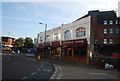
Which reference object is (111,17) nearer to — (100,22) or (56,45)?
(100,22)

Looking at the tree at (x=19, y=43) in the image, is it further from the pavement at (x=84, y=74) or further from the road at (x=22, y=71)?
the pavement at (x=84, y=74)

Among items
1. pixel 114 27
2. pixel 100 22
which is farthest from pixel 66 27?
pixel 114 27

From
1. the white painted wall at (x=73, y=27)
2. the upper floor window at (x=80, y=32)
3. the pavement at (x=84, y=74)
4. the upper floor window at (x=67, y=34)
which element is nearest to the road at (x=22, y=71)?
the pavement at (x=84, y=74)

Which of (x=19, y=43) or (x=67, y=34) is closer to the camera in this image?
(x=67, y=34)

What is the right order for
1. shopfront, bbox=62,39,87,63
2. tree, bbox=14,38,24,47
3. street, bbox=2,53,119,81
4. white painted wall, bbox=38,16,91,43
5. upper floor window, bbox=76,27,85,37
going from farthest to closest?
tree, bbox=14,38,24,47 → upper floor window, bbox=76,27,85,37 → white painted wall, bbox=38,16,91,43 → shopfront, bbox=62,39,87,63 → street, bbox=2,53,119,81

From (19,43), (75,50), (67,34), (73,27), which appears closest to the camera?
(75,50)

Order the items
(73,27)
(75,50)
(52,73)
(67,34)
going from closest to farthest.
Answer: (52,73) → (75,50) → (73,27) → (67,34)

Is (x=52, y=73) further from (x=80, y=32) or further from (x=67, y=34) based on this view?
(x=67, y=34)

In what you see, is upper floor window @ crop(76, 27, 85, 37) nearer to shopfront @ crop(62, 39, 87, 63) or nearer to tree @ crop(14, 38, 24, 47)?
shopfront @ crop(62, 39, 87, 63)

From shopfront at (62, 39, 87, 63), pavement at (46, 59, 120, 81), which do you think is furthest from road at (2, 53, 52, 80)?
shopfront at (62, 39, 87, 63)

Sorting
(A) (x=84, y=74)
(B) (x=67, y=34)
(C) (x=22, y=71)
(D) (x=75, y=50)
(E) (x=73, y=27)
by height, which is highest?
(E) (x=73, y=27)

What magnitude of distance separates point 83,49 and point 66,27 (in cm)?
931

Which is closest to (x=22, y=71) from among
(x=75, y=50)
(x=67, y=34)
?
(x=75, y=50)

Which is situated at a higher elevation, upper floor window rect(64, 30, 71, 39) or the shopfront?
upper floor window rect(64, 30, 71, 39)
